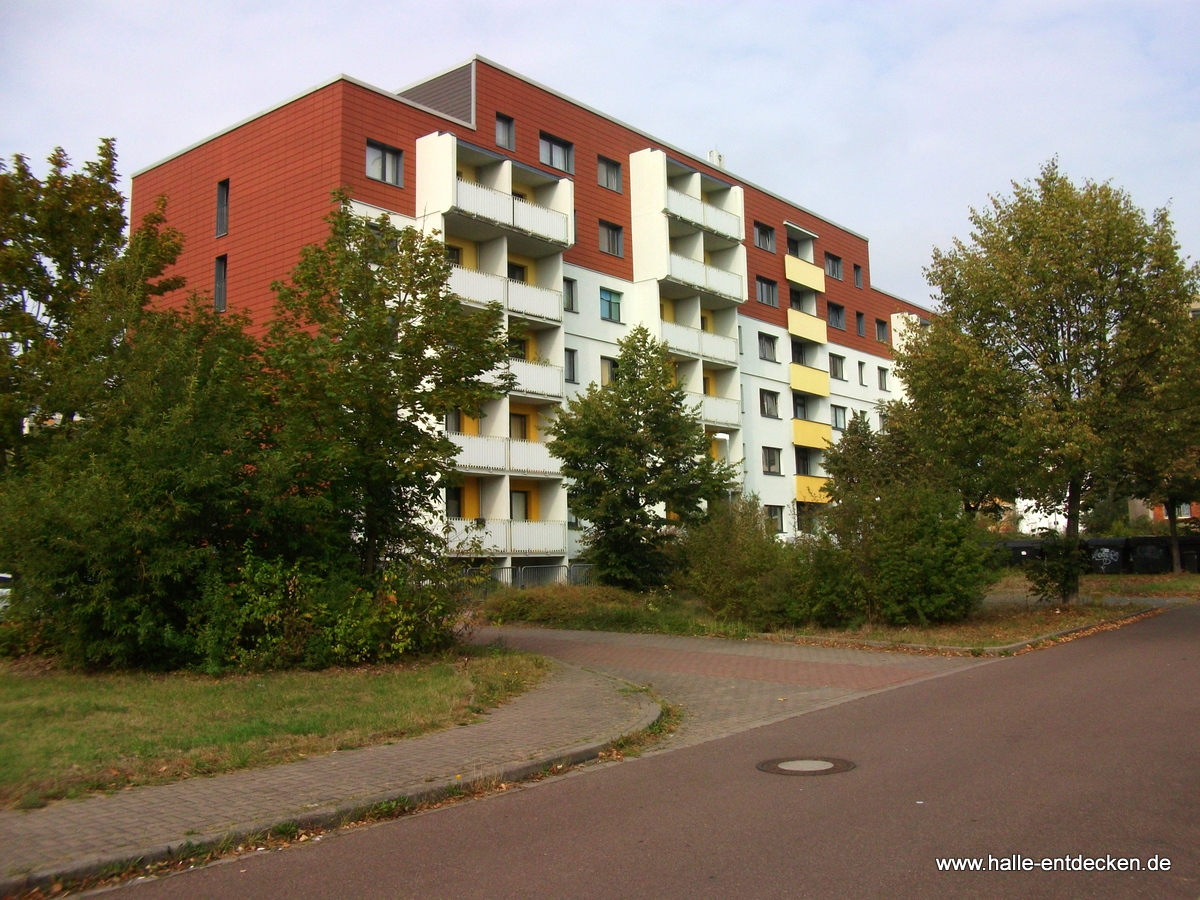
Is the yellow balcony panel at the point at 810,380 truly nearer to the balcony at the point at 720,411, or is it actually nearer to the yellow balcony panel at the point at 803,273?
the yellow balcony panel at the point at 803,273

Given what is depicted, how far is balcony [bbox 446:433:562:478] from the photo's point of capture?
29.7 meters

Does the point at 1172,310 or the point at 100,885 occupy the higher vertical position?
the point at 1172,310

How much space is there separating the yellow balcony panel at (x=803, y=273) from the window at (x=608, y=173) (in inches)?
468

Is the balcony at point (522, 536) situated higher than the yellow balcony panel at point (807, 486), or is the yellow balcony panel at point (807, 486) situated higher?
the yellow balcony panel at point (807, 486)

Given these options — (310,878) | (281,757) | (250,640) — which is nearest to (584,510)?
(250,640)

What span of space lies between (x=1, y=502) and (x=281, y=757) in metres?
6.79

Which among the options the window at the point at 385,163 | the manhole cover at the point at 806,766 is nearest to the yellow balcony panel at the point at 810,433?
the window at the point at 385,163

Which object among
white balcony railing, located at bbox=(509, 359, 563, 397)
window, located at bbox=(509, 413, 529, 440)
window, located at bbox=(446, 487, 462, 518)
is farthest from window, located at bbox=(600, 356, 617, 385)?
window, located at bbox=(446, 487, 462, 518)

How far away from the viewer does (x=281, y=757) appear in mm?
8172

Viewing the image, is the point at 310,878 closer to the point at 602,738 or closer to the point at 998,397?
the point at 602,738

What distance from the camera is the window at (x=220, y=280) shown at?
1239 inches

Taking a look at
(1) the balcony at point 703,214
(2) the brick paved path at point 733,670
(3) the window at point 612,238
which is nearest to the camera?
(2) the brick paved path at point 733,670

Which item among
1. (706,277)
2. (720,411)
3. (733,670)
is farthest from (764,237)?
(733,670)

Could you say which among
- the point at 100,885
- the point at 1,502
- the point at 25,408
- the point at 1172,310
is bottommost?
the point at 100,885
